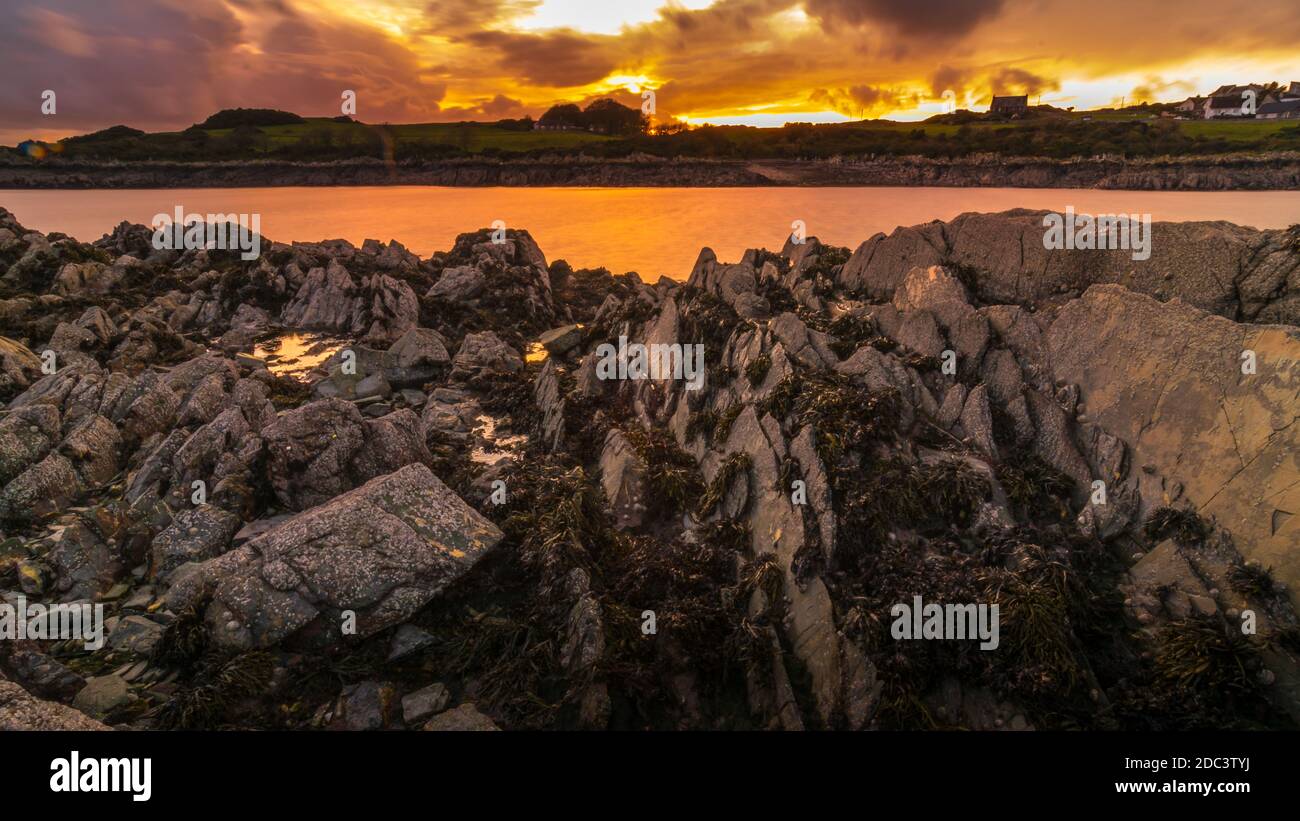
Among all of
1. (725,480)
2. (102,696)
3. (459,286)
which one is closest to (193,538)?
(102,696)

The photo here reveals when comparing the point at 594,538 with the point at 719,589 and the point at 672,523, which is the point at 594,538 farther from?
the point at 719,589

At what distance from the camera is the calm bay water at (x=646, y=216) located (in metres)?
39.8

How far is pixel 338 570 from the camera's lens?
455 inches

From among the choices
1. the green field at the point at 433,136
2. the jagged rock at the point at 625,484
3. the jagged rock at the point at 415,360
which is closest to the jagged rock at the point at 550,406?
the jagged rock at the point at 625,484

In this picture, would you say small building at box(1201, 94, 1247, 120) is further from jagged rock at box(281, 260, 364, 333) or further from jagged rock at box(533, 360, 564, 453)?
jagged rock at box(281, 260, 364, 333)

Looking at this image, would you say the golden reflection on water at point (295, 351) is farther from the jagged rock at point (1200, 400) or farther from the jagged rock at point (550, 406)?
the jagged rock at point (1200, 400)

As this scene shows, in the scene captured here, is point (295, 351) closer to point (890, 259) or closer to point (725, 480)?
point (725, 480)

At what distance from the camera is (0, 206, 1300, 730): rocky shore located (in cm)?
984

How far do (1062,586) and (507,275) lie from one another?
34.4 m

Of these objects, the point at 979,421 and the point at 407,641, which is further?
the point at 979,421

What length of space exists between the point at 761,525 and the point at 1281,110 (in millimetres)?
154980

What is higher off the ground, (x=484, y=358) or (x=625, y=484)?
(x=484, y=358)

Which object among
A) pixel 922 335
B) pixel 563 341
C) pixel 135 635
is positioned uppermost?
pixel 563 341

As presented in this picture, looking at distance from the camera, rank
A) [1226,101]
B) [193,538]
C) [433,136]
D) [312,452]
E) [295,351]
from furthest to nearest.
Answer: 1. [433,136]
2. [1226,101]
3. [295,351]
4. [312,452]
5. [193,538]
